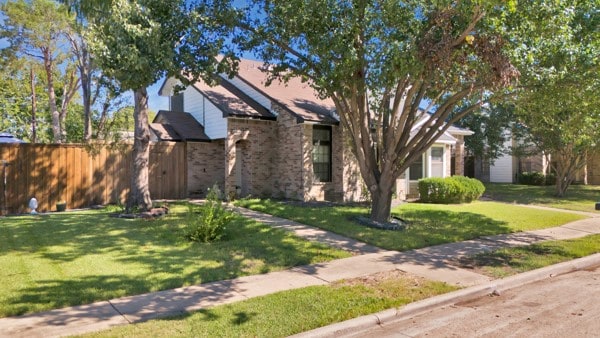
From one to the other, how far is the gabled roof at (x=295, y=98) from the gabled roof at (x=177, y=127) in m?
3.05

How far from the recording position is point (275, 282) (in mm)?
7016

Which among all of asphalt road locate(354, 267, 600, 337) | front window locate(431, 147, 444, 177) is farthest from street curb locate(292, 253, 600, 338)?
front window locate(431, 147, 444, 177)

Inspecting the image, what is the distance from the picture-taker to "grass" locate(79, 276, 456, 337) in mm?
4992

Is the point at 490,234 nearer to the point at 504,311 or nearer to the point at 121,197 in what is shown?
the point at 504,311

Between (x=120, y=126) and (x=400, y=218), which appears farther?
(x=120, y=126)

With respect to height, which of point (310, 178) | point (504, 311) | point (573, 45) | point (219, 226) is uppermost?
point (573, 45)

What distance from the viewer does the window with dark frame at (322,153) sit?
17875 millimetres

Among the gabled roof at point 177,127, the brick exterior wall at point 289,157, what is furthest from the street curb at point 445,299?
the gabled roof at point 177,127

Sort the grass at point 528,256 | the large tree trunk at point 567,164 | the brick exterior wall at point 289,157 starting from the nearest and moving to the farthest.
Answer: the grass at point 528,256
the brick exterior wall at point 289,157
the large tree trunk at point 567,164

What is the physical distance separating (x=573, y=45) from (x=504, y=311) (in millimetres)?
7242

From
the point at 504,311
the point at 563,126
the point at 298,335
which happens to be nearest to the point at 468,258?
the point at 504,311

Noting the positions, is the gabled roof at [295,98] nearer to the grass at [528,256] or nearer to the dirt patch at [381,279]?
the grass at [528,256]

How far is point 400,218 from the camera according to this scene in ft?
44.3

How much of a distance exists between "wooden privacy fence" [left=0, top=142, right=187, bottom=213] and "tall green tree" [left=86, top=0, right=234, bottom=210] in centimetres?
526
